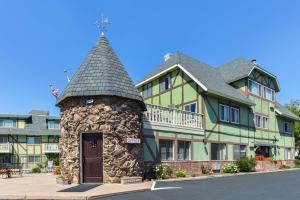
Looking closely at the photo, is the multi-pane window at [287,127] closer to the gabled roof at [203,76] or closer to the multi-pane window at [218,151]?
the gabled roof at [203,76]

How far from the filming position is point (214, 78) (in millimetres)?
27953

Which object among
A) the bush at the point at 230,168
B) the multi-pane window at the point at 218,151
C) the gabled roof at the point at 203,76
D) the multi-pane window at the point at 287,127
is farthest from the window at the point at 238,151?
the multi-pane window at the point at 287,127

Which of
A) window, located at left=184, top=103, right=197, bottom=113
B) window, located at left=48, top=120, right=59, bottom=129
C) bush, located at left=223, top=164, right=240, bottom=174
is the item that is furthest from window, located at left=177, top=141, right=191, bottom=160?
window, located at left=48, top=120, right=59, bottom=129

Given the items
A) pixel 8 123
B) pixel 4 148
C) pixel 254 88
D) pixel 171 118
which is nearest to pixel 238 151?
pixel 254 88

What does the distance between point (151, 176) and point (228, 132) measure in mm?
10634

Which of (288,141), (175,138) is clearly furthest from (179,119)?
(288,141)

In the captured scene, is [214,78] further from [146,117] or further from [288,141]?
[288,141]

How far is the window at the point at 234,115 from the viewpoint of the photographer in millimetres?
27188

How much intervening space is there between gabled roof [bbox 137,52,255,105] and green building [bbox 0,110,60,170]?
23860 mm

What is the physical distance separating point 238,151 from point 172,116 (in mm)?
9677

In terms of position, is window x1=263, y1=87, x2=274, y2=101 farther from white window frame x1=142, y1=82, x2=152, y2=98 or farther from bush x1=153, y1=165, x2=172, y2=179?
bush x1=153, y1=165, x2=172, y2=179

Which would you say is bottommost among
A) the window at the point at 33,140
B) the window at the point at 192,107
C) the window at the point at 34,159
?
the window at the point at 34,159

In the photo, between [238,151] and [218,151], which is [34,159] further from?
[218,151]

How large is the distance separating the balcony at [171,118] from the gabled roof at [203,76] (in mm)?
2345
